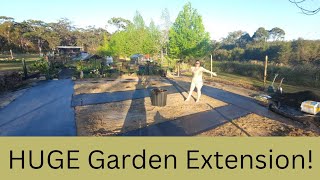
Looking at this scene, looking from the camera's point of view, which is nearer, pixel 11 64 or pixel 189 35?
pixel 189 35

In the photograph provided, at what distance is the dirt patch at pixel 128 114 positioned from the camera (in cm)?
810

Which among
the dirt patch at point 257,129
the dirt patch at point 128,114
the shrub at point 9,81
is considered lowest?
the dirt patch at point 257,129

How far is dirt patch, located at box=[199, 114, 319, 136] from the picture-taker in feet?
24.5

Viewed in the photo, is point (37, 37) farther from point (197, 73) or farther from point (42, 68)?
point (197, 73)

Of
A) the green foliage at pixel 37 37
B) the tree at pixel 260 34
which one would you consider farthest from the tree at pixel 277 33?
the green foliage at pixel 37 37

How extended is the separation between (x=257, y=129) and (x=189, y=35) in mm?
18157

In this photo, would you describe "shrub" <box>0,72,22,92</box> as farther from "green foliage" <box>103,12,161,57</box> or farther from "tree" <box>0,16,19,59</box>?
"tree" <box>0,16,19,59</box>

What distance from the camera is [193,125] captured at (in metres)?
8.25

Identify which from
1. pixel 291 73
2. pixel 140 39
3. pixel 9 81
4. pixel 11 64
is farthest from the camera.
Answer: pixel 11 64

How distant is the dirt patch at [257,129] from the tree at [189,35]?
16.8 meters

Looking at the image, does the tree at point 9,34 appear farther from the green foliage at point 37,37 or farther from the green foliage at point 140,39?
the green foliage at point 140,39

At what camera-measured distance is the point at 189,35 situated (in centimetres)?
2473

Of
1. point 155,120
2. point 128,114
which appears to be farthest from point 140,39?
point 155,120

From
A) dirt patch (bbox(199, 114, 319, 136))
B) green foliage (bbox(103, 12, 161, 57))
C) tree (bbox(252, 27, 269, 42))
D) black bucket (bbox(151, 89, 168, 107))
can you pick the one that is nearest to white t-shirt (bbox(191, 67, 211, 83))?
black bucket (bbox(151, 89, 168, 107))
